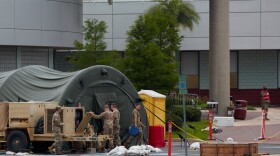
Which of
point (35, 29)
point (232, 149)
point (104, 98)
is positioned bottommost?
point (232, 149)

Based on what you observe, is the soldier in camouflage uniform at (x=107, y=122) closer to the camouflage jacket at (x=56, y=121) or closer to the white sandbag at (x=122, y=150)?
the white sandbag at (x=122, y=150)

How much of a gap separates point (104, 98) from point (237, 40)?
1477 inches

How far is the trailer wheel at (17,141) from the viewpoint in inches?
1188

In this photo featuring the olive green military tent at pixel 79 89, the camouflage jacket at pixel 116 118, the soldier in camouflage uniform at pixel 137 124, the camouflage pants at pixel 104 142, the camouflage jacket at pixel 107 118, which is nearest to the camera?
the camouflage pants at pixel 104 142

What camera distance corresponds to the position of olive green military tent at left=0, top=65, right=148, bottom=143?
32.3 metres

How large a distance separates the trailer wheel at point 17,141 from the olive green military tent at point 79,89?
221cm

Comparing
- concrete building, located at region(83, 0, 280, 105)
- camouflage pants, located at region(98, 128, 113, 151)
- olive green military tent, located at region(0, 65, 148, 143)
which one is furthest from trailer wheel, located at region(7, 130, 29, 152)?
concrete building, located at region(83, 0, 280, 105)

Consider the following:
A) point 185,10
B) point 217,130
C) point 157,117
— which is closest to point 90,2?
point 185,10

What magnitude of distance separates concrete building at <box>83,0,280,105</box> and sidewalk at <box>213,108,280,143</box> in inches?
570

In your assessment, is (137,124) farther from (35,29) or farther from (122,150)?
(35,29)

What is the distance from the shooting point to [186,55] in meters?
72.2

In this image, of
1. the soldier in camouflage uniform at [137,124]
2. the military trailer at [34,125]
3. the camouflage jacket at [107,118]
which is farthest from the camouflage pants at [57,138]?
the soldier in camouflage uniform at [137,124]

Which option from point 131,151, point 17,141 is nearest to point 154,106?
point 131,151

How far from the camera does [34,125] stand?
100 ft
